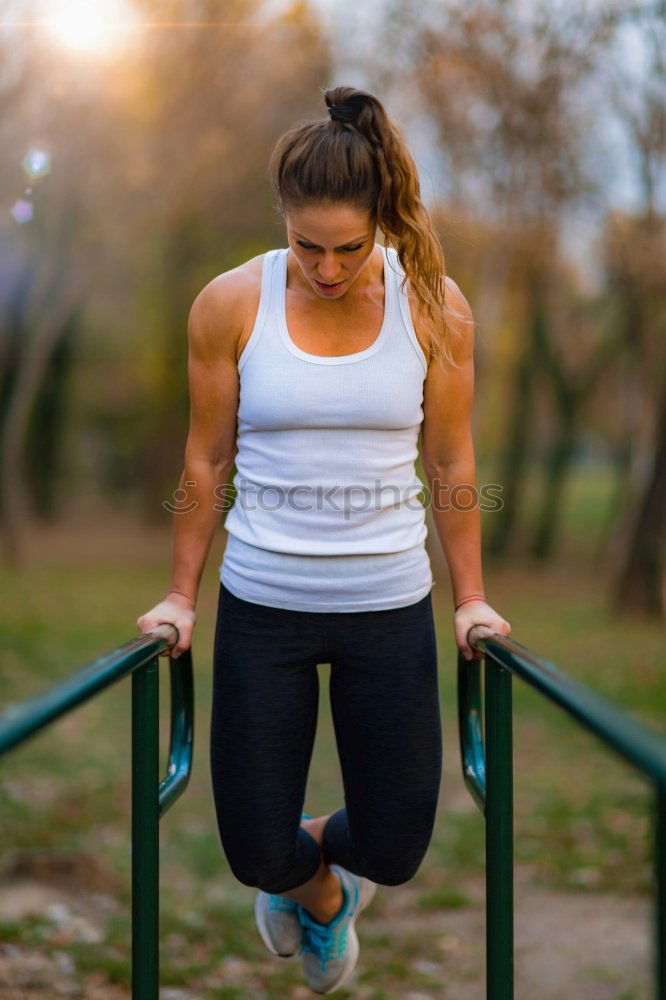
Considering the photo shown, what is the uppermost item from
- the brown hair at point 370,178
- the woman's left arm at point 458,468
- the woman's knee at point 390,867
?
the brown hair at point 370,178

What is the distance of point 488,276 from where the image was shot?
47.3 feet

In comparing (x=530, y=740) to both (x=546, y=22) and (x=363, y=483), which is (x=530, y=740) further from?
(x=546, y=22)

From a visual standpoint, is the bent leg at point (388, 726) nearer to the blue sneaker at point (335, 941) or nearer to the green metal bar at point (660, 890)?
the blue sneaker at point (335, 941)

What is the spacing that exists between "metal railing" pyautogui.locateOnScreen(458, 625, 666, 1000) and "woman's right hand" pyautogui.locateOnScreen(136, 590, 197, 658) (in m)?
0.54

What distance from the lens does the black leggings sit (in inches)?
85.0

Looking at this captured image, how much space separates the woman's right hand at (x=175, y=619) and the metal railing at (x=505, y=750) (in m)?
0.54

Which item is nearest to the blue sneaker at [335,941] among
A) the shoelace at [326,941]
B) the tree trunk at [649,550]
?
the shoelace at [326,941]

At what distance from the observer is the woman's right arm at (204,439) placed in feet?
6.97

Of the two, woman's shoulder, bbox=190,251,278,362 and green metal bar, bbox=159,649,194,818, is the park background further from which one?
green metal bar, bbox=159,649,194,818

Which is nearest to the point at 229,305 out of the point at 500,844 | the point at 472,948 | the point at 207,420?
the point at 207,420

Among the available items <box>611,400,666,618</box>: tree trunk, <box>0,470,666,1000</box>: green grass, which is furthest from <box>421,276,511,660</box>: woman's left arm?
<box>611,400,666,618</box>: tree trunk

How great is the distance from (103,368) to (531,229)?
12.6m

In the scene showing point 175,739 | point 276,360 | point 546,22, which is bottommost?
point 175,739

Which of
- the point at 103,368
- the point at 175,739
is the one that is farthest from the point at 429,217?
the point at 103,368
